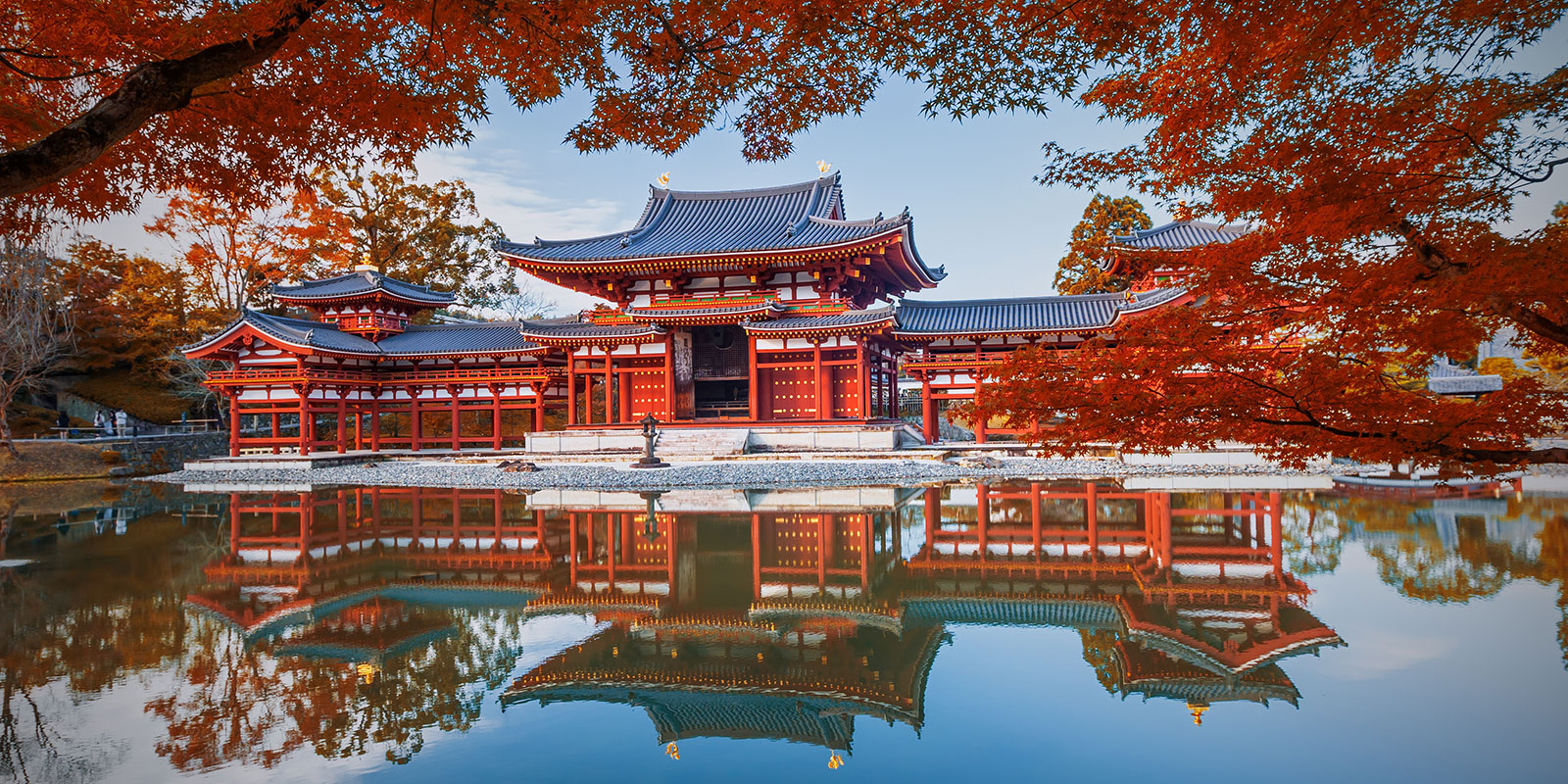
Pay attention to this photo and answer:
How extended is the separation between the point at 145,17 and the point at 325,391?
981 inches

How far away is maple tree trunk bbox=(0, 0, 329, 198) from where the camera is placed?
3.68 m

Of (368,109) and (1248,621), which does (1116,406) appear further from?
(368,109)

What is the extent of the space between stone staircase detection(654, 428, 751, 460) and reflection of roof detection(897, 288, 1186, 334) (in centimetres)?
618

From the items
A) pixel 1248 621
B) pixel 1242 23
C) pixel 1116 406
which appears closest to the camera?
pixel 1242 23

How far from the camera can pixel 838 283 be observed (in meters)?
23.8

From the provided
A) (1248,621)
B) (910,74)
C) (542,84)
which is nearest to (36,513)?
(542,84)

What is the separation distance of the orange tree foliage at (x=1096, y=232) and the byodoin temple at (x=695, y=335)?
5028mm

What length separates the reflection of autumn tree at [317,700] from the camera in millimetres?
4184

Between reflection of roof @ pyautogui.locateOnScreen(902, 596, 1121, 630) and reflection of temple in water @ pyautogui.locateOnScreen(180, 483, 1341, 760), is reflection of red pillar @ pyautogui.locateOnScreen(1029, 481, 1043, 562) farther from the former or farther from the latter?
reflection of roof @ pyautogui.locateOnScreen(902, 596, 1121, 630)

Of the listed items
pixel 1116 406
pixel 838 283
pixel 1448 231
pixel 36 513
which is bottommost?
pixel 36 513

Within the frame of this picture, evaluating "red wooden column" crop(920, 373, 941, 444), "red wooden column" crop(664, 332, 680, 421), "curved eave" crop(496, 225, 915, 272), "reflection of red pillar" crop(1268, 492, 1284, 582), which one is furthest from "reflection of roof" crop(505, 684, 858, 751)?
"red wooden column" crop(920, 373, 941, 444)

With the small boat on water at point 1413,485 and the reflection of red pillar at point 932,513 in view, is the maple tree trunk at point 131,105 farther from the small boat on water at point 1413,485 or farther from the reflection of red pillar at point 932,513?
the small boat on water at point 1413,485

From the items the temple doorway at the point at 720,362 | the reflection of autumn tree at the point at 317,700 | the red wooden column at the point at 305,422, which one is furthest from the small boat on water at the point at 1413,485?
the red wooden column at the point at 305,422

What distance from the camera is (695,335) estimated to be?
25.6 metres
